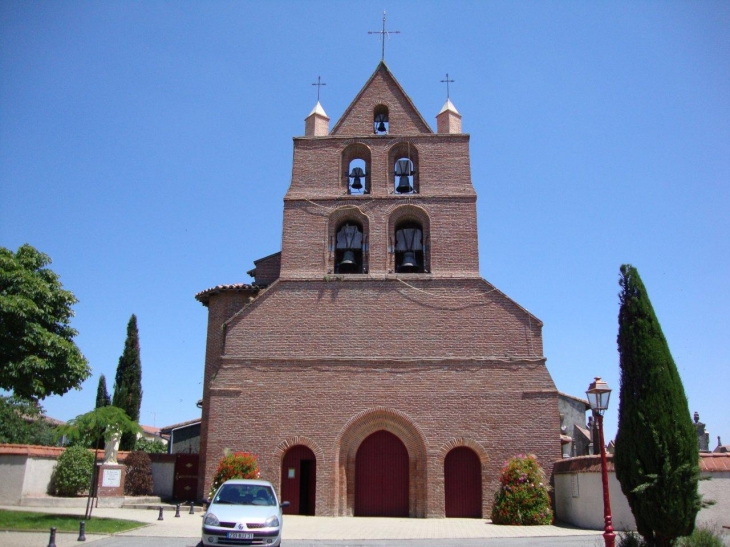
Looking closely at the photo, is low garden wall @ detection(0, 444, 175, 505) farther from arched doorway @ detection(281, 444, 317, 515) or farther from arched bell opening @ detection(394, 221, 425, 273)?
arched bell opening @ detection(394, 221, 425, 273)

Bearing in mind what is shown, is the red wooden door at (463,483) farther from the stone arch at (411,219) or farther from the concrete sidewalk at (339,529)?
the stone arch at (411,219)

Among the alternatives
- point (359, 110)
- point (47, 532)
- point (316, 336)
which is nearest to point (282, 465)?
point (316, 336)

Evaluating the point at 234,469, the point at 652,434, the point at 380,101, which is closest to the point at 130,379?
the point at 234,469

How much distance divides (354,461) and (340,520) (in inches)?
85.5

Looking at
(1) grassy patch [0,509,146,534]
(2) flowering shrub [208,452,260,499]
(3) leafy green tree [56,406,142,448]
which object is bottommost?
(1) grassy patch [0,509,146,534]

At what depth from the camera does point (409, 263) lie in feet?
78.3

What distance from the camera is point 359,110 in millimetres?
26375

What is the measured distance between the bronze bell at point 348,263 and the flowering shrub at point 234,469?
7662 mm

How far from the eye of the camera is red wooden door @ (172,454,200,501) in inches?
1019

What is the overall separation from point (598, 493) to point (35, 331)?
1651cm

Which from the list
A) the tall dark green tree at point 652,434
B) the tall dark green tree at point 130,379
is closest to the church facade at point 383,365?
the tall dark green tree at point 652,434

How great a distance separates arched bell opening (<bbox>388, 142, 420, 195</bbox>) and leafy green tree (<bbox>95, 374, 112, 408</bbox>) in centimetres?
2487

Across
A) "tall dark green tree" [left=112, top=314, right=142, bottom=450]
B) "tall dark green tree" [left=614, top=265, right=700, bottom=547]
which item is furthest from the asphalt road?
"tall dark green tree" [left=112, top=314, right=142, bottom=450]

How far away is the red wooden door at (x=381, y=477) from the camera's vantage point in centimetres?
2192
